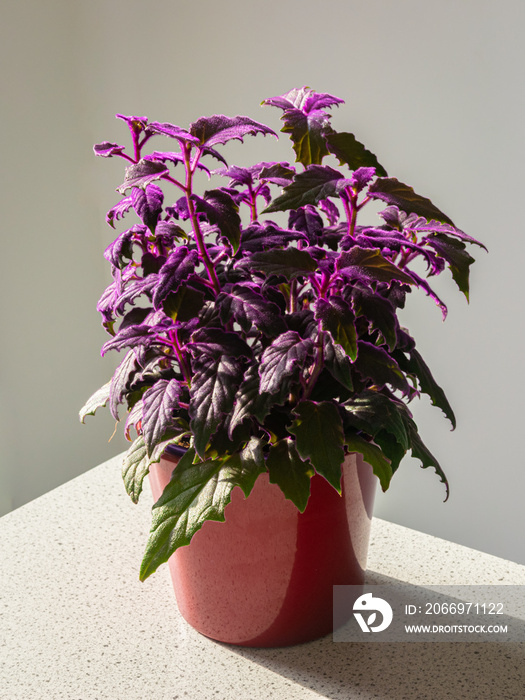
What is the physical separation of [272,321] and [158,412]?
0.14 metres

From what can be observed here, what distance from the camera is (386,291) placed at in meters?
0.68

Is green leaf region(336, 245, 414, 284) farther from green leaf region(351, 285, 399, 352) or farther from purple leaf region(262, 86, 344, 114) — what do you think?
purple leaf region(262, 86, 344, 114)

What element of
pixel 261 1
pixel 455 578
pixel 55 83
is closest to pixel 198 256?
pixel 455 578

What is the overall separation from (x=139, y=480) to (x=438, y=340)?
1.18m

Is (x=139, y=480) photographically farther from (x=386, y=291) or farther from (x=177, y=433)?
(x=386, y=291)

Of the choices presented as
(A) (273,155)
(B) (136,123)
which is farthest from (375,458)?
(A) (273,155)

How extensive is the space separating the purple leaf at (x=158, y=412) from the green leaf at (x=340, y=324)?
0.16 meters

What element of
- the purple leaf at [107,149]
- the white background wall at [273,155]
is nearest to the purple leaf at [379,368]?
the purple leaf at [107,149]

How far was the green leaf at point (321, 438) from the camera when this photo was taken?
60 cm

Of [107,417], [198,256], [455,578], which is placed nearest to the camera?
[198,256]

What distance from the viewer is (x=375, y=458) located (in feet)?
2.15

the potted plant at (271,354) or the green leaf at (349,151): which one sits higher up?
the green leaf at (349,151)

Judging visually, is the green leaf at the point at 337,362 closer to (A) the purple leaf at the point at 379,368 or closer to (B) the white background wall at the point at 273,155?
(A) the purple leaf at the point at 379,368

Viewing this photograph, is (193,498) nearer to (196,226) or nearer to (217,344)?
(217,344)
